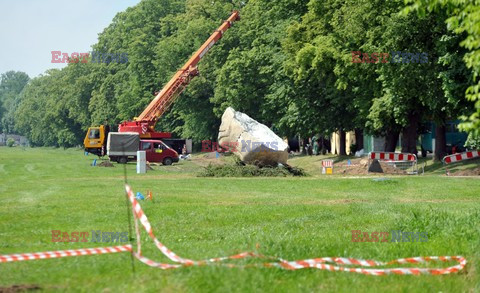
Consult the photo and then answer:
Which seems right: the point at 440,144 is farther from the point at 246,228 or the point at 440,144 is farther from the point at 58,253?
the point at 58,253

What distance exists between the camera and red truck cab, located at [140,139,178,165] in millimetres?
54219

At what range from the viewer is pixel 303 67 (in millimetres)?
44781

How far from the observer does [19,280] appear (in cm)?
927

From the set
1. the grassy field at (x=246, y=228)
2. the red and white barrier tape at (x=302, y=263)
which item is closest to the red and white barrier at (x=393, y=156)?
the grassy field at (x=246, y=228)

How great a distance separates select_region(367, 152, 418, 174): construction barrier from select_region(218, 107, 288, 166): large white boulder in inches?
195

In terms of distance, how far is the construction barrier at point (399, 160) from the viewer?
38219mm

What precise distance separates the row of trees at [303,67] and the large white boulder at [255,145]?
17.2ft

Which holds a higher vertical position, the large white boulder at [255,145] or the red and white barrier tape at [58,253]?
the large white boulder at [255,145]

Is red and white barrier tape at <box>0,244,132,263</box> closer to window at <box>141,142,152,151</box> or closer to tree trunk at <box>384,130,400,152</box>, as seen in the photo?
tree trunk at <box>384,130,400,152</box>

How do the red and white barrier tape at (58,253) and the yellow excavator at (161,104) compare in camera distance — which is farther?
the yellow excavator at (161,104)

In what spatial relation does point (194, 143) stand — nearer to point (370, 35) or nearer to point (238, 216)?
point (370, 35)

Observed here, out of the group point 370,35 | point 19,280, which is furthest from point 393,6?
point 19,280

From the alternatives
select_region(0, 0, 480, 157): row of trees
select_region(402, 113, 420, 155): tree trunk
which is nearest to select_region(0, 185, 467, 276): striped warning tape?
select_region(0, 0, 480, 157): row of trees

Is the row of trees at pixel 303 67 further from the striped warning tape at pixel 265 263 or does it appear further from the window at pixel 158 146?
the window at pixel 158 146
